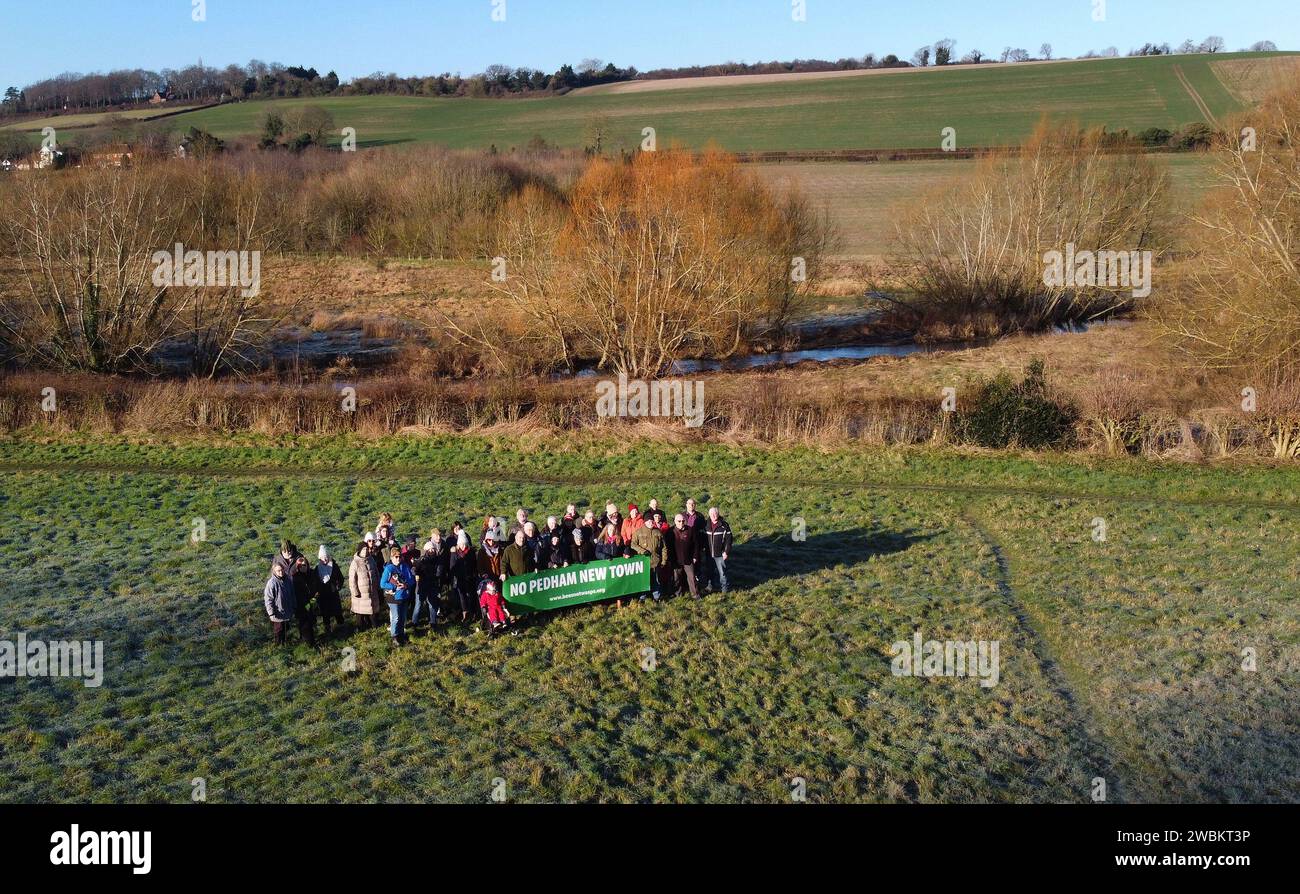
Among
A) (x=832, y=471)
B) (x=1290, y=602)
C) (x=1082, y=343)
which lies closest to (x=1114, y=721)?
(x=1290, y=602)

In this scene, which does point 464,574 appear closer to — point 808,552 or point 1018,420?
point 808,552

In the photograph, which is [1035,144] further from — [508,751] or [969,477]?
[508,751]

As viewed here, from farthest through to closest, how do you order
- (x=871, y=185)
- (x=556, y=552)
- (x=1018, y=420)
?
1. (x=871, y=185)
2. (x=1018, y=420)
3. (x=556, y=552)

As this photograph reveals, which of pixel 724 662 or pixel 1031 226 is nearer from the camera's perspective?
pixel 724 662

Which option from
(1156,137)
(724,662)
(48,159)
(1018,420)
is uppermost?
(1156,137)

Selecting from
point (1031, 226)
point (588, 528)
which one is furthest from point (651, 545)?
point (1031, 226)

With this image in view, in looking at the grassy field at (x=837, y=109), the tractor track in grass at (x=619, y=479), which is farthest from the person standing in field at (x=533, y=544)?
the grassy field at (x=837, y=109)

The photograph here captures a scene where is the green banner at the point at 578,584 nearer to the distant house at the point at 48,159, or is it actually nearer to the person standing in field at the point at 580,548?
the person standing in field at the point at 580,548

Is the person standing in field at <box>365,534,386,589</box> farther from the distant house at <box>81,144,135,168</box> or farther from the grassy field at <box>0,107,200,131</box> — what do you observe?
the grassy field at <box>0,107,200,131</box>
